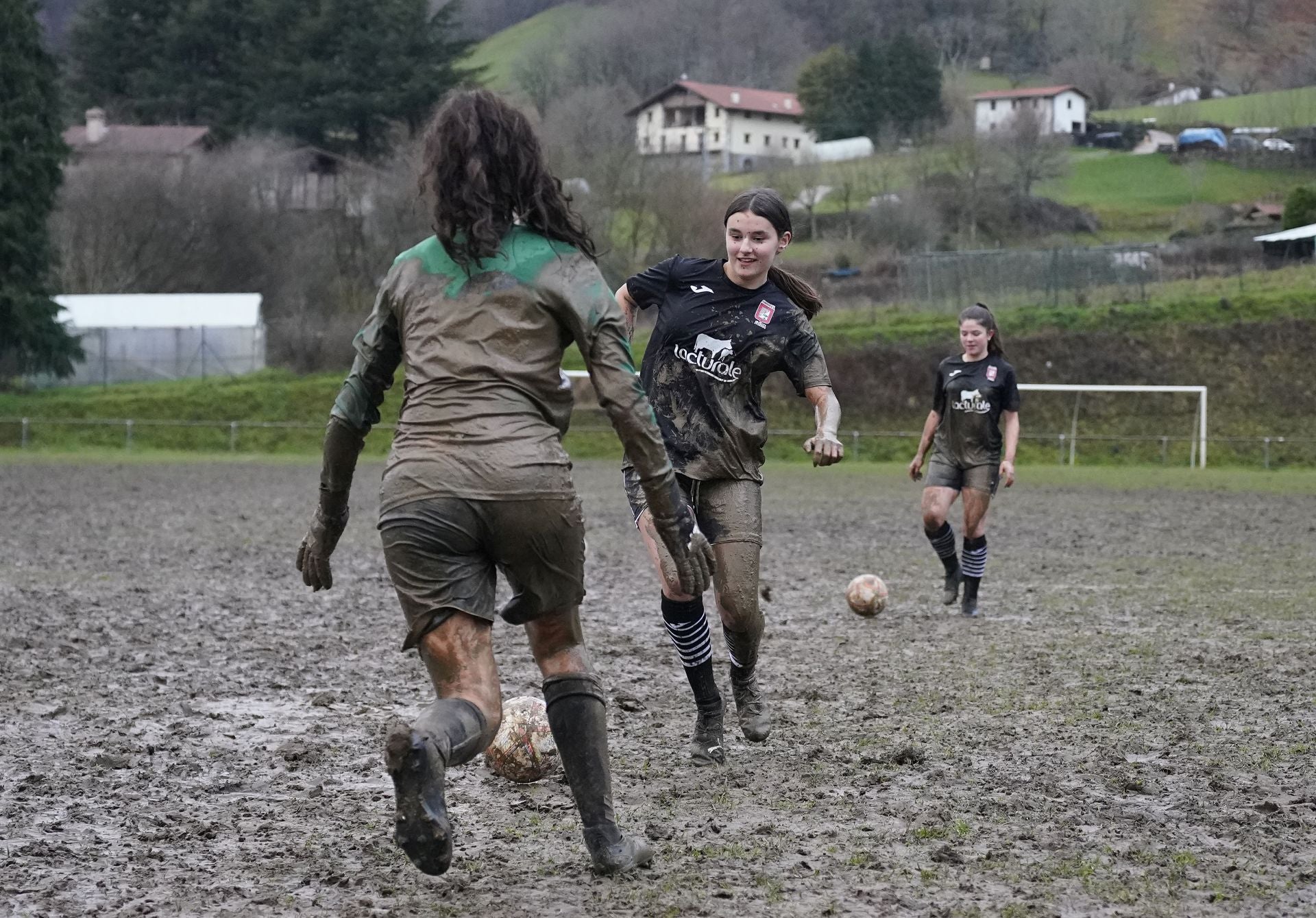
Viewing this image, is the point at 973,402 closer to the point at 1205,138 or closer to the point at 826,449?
the point at 826,449

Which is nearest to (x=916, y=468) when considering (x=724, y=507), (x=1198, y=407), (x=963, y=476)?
(x=963, y=476)

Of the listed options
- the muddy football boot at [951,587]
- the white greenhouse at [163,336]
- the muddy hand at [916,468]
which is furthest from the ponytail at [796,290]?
the white greenhouse at [163,336]

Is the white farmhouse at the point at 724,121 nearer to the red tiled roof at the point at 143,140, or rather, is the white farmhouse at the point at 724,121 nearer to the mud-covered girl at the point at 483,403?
the red tiled roof at the point at 143,140

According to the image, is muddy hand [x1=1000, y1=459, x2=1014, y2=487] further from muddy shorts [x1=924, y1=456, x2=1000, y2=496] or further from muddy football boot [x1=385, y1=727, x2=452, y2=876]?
muddy football boot [x1=385, y1=727, x2=452, y2=876]

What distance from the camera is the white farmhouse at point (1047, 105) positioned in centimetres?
9994

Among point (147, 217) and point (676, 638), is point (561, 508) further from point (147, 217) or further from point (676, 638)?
point (147, 217)

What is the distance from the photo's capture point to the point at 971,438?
11438 millimetres

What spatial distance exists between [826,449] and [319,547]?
226 centimetres

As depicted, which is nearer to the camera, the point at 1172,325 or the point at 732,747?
the point at 732,747

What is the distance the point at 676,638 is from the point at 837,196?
65228 mm

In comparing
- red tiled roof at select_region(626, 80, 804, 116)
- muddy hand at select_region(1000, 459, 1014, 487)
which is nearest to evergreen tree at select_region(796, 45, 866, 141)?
red tiled roof at select_region(626, 80, 804, 116)

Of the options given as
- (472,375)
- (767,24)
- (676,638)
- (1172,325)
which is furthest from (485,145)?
(767,24)

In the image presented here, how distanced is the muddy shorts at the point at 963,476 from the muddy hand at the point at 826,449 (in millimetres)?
5178

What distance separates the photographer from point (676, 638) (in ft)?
21.7
